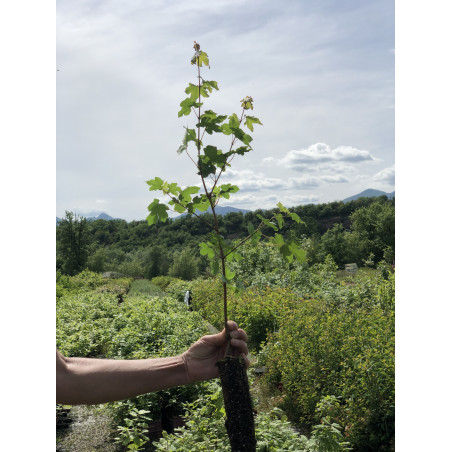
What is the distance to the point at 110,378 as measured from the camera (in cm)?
150

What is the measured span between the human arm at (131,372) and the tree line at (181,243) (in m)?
14.0

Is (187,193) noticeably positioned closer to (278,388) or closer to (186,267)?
(278,388)

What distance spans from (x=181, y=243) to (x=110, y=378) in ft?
65.2

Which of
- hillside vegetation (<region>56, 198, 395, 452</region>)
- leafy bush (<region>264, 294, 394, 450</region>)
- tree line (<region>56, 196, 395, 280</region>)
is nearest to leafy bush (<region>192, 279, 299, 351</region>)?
hillside vegetation (<region>56, 198, 395, 452</region>)

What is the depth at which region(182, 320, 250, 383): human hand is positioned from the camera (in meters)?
1.61

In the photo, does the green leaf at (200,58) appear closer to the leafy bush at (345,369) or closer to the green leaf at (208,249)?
the green leaf at (208,249)

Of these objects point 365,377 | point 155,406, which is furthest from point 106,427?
point 365,377

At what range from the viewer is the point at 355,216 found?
78.4ft

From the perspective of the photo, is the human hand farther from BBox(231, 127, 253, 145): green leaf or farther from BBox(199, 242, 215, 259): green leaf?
BBox(231, 127, 253, 145): green leaf

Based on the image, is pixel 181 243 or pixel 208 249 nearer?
pixel 208 249

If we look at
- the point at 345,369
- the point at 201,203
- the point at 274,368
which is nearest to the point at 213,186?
the point at 201,203

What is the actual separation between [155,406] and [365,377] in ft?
5.11

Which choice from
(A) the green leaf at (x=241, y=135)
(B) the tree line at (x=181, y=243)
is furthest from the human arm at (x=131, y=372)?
(B) the tree line at (x=181, y=243)

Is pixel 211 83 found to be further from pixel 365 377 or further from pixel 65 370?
pixel 365 377
